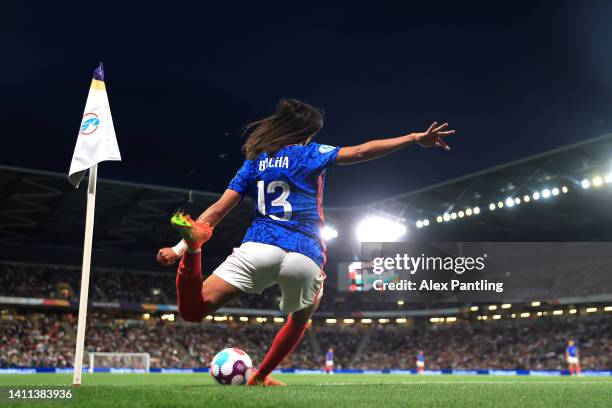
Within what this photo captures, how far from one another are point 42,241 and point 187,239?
45.0 meters

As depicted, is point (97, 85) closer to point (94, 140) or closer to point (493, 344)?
point (94, 140)

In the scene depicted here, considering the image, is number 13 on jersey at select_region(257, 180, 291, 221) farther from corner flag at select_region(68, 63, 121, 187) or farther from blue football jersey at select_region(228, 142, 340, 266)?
corner flag at select_region(68, 63, 121, 187)

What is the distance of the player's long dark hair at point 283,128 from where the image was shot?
16.5 feet

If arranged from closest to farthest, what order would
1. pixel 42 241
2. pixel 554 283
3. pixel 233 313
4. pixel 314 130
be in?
pixel 314 130
pixel 554 283
pixel 42 241
pixel 233 313

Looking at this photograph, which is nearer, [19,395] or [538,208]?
[19,395]

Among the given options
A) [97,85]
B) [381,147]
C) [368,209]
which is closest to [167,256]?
[381,147]

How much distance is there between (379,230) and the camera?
135 ft

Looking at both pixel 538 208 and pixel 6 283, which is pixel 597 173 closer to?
pixel 538 208

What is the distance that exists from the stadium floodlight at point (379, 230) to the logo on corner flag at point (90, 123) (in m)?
34.8

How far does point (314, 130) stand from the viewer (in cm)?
520

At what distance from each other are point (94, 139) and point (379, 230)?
3528cm

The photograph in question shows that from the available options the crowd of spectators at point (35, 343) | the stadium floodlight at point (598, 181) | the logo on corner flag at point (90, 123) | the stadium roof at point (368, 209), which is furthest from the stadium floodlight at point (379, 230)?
the logo on corner flag at point (90, 123)

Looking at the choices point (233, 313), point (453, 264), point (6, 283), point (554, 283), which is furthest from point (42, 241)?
point (554, 283)

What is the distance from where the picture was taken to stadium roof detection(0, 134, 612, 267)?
104ft
